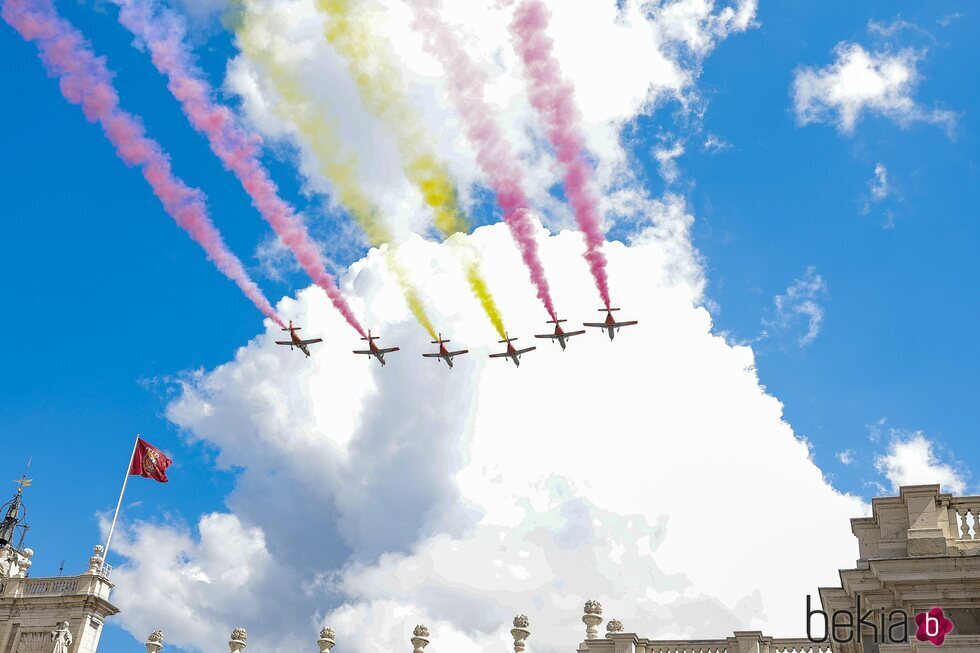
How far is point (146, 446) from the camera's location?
5994 cm

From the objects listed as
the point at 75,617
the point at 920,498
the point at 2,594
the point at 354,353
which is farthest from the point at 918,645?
the point at 2,594

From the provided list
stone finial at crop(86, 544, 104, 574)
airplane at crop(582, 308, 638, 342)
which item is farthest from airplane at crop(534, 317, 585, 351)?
stone finial at crop(86, 544, 104, 574)

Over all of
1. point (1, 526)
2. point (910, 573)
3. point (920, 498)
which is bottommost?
point (910, 573)

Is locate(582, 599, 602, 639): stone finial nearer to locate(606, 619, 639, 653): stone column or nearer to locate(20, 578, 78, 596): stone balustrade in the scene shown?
locate(606, 619, 639, 653): stone column

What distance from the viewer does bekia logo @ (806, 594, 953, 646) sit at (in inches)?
987

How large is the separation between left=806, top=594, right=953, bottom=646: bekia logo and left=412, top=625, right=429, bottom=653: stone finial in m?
19.4

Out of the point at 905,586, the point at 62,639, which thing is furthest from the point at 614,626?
the point at 62,639

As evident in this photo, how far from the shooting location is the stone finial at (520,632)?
41969 millimetres

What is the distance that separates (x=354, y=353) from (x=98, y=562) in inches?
694

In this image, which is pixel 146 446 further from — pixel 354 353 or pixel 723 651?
pixel 723 651

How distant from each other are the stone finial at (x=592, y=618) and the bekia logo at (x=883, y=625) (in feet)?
39.3

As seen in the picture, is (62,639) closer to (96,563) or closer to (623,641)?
(96,563)

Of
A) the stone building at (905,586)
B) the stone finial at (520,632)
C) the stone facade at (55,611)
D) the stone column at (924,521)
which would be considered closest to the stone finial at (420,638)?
the stone finial at (520,632)

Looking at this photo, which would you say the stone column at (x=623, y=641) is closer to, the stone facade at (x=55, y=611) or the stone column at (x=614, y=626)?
the stone column at (x=614, y=626)
